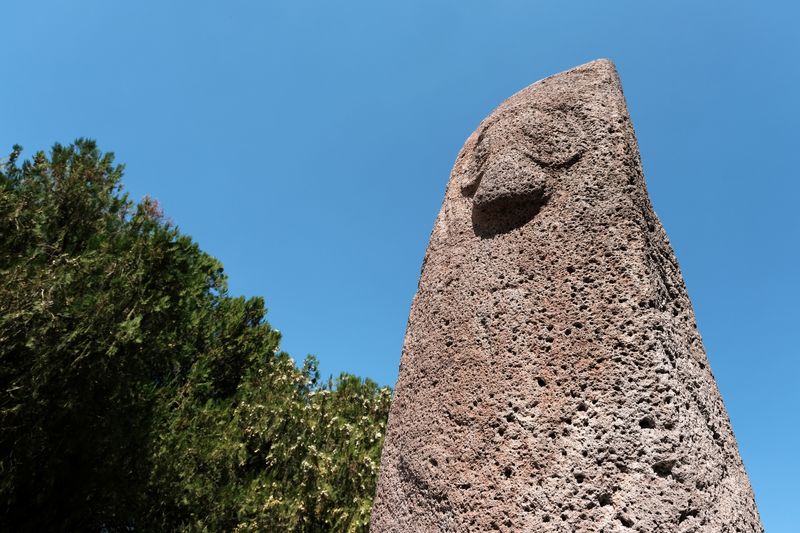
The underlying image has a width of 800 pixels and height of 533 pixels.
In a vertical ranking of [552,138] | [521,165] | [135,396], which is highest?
[552,138]

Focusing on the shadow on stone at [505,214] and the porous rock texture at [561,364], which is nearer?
the porous rock texture at [561,364]

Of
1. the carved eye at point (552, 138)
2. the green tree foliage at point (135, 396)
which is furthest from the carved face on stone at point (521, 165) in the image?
the green tree foliage at point (135, 396)

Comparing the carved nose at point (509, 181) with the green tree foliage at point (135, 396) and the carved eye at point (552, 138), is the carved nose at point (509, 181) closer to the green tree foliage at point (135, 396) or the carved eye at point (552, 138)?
the carved eye at point (552, 138)

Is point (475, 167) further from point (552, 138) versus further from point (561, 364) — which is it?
point (561, 364)

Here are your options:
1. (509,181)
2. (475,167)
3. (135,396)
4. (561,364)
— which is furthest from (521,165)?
(135,396)

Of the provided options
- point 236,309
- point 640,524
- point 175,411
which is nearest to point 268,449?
point 175,411

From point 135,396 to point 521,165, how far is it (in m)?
6.75

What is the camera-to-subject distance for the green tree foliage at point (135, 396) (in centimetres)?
646

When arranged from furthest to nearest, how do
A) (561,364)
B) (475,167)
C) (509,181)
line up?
(475,167) → (509,181) → (561,364)

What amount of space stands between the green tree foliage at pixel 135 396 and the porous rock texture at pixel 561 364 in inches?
195

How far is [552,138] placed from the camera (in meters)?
2.93

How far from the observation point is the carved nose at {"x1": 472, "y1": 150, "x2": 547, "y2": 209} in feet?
9.29

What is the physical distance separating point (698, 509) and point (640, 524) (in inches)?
8.6

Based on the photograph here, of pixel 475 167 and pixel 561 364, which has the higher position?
pixel 475 167
